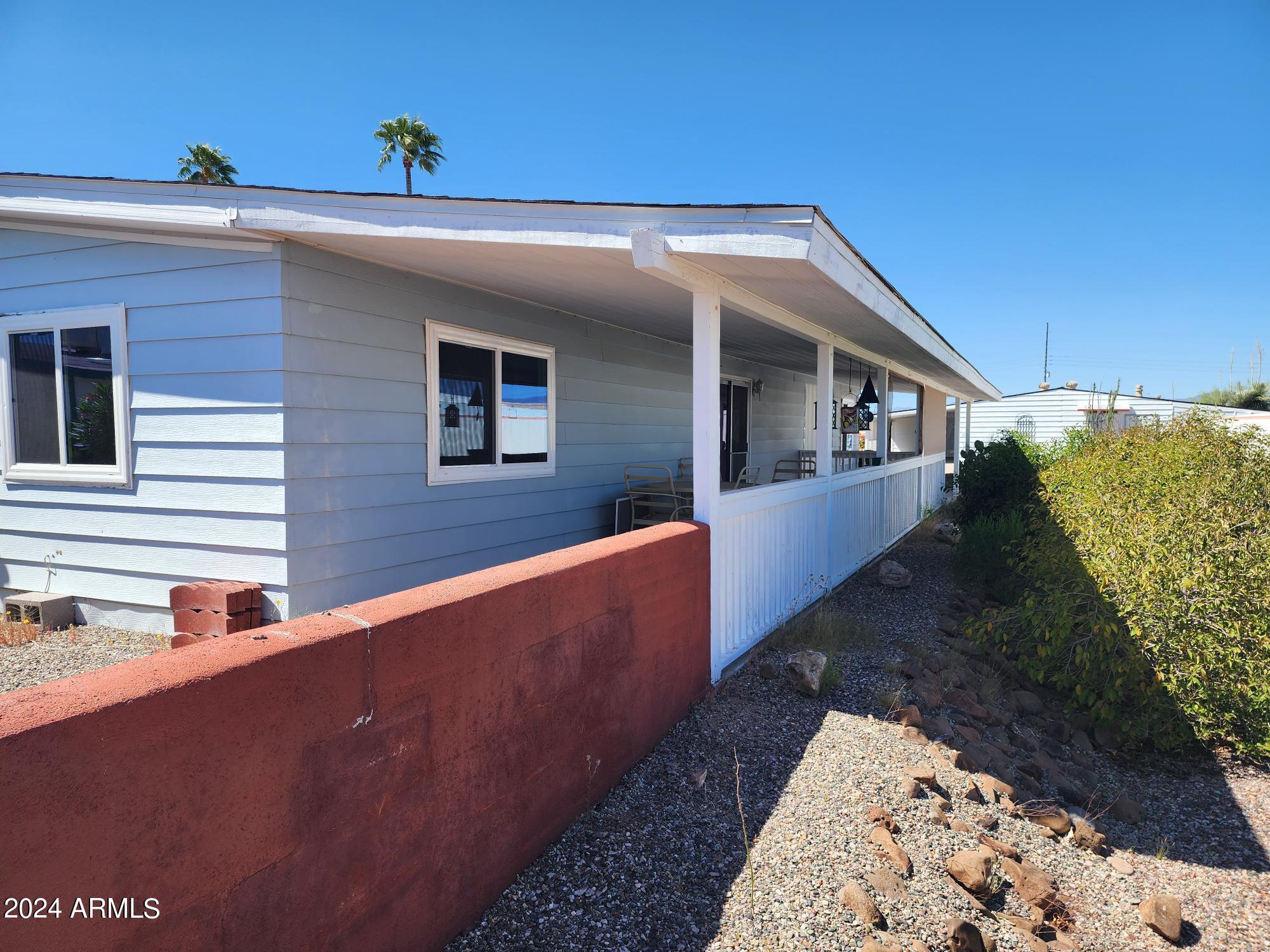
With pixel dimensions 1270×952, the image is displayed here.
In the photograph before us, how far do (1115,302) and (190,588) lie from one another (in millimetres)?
41611

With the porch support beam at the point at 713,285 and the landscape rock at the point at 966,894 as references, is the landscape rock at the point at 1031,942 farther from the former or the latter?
the porch support beam at the point at 713,285

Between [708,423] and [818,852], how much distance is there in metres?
2.31

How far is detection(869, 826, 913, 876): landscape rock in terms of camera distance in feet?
9.18

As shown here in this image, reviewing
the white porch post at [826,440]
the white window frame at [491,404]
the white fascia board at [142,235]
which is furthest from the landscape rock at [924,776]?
the white fascia board at [142,235]

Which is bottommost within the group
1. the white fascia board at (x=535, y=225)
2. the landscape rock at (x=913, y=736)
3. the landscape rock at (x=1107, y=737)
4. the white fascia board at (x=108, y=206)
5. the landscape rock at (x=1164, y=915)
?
the landscape rock at (x=1107, y=737)

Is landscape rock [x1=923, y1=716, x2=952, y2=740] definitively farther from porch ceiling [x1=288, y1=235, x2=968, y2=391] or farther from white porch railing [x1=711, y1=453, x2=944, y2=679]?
porch ceiling [x1=288, y1=235, x2=968, y2=391]

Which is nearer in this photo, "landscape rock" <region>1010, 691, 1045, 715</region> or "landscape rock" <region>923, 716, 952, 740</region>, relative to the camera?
"landscape rock" <region>923, 716, 952, 740</region>

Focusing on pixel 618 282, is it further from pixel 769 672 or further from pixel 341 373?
pixel 769 672

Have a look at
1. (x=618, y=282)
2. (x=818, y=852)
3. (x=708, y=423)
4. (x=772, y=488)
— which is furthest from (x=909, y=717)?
(x=618, y=282)

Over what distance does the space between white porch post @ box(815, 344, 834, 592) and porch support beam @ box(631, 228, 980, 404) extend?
19cm

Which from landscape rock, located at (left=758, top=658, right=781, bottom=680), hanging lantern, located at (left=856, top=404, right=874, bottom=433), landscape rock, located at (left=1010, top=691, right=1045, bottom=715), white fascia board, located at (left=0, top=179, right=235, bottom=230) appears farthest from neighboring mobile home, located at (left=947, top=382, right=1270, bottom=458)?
white fascia board, located at (left=0, top=179, right=235, bottom=230)

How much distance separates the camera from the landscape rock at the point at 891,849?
9.18ft

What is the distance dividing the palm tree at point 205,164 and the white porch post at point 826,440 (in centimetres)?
1796

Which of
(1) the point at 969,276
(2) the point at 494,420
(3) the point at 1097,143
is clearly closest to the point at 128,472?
(2) the point at 494,420
